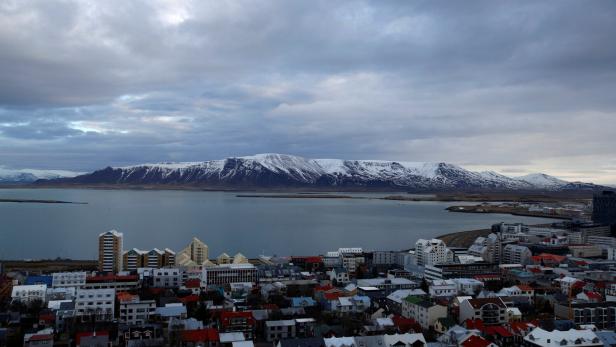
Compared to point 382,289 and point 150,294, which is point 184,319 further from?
point 382,289

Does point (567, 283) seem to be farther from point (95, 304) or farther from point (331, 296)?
point (95, 304)

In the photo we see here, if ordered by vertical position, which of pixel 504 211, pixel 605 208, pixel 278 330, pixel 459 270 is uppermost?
pixel 605 208

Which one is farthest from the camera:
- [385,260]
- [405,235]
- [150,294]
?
[405,235]

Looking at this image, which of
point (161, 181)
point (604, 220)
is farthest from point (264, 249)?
point (161, 181)

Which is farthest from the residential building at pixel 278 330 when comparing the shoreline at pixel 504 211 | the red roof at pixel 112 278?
the shoreline at pixel 504 211

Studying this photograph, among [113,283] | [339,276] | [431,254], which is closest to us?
[113,283]

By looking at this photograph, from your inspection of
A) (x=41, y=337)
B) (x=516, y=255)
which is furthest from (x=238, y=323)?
(x=516, y=255)
